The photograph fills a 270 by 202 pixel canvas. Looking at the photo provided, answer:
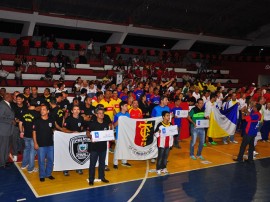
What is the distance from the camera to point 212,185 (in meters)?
7.64

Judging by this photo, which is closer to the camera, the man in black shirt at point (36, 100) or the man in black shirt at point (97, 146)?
the man in black shirt at point (97, 146)

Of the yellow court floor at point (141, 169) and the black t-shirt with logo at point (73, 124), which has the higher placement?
the black t-shirt with logo at point (73, 124)

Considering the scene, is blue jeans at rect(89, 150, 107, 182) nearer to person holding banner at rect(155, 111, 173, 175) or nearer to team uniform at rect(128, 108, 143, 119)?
person holding banner at rect(155, 111, 173, 175)

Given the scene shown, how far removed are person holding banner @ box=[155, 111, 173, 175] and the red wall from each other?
23634 mm

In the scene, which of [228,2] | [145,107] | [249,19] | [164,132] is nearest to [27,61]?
[145,107]

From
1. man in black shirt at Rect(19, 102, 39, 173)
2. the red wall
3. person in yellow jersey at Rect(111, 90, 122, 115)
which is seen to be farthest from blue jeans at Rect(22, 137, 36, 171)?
the red wall

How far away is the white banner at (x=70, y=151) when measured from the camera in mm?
7684

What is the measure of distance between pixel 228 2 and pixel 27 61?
16.7 metres

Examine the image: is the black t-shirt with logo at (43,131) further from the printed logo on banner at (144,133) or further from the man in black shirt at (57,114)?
the printed logo on banner at (144,133)

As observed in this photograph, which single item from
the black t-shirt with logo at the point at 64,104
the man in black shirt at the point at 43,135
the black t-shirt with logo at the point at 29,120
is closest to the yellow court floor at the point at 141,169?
the man in black shirt at the point at 43,135

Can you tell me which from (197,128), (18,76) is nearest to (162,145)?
(197,128)

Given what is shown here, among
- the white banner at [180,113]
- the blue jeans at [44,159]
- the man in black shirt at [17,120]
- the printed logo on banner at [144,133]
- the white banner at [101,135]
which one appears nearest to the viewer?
the white banner at [101,135]

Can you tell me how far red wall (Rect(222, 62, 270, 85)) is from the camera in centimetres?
2870

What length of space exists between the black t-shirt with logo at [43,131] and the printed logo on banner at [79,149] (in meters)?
0.80
